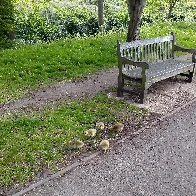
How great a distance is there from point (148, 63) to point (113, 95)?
133 centimetres

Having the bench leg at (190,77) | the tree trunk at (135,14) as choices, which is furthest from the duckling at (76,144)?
the tree trunk at (135,14)

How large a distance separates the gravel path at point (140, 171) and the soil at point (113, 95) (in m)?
0.52

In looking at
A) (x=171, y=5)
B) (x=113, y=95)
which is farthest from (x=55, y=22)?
(x=171, y=5)

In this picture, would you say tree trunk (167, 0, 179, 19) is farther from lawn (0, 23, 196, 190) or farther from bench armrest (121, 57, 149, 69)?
bench armrest (121, 57, 149, 69)

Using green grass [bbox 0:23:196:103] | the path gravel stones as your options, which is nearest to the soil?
the path gravel stones

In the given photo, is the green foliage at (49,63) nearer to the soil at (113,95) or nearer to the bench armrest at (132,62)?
the soil at (113,95)

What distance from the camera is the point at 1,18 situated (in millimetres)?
10844

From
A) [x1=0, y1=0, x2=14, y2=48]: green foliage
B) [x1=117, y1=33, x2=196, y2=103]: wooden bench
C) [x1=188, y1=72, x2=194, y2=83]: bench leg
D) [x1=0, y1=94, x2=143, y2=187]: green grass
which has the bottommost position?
[x1=0, y1=94, x2=143, y2=187]: green grass

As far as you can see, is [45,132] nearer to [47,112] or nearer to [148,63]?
[47,112]

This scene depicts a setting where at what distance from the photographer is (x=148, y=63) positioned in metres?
7.60

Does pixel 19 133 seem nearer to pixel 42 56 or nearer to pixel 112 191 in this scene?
pixel 112 191

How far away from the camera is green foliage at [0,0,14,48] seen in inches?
416

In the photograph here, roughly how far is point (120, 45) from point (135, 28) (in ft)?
9.68

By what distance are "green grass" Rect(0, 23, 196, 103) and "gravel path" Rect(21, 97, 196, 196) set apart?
10.4 feet
